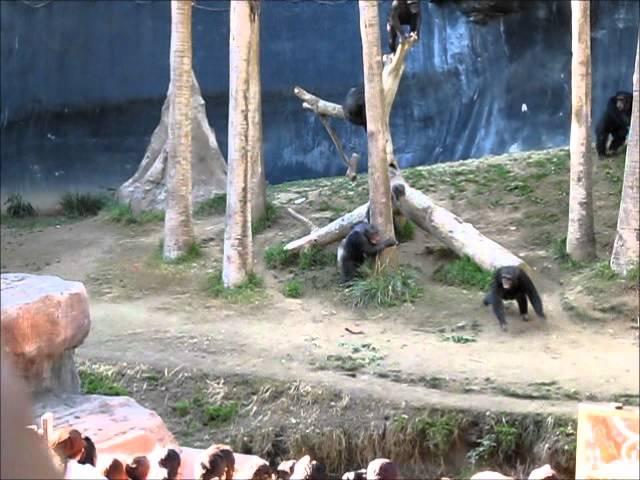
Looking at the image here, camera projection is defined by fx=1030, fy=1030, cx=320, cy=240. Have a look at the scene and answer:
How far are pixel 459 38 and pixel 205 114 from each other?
2.50 meters

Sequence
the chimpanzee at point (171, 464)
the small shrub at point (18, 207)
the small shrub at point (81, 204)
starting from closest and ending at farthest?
1. the chimpanzee at point (171, 464)
2. the small shrub at point (18, 207)
3. the small shrub at point (81, 204)

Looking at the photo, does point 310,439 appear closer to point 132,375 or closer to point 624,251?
point 132,375

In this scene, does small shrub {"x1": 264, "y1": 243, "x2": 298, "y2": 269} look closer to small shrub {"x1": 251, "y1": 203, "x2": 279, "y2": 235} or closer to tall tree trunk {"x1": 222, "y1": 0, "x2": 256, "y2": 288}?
tall tree trunk {"x1": 222, "y1": 0, "x2": 256, "y2": 288}

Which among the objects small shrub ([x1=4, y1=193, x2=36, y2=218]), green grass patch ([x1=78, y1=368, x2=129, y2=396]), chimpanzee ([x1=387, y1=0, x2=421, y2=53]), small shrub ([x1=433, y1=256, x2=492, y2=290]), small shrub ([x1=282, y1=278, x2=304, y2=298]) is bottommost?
green grass patch ([x1=78, y1=368, x2=129, y2=396])

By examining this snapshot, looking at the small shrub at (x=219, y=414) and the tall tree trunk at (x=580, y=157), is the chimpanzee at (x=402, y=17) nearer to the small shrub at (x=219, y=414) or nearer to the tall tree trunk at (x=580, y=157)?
the tall tree trunk at (x=580, y=157)

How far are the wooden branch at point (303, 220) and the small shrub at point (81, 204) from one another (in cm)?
185

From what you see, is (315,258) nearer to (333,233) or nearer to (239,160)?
(333,233)

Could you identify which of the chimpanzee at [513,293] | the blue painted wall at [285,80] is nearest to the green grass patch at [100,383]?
the chimpanzee at [513,293]

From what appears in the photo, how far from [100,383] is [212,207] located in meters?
3.12

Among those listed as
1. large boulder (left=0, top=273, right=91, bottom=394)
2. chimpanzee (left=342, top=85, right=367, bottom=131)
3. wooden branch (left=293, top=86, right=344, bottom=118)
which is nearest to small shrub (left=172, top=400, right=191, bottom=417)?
large boulder (left=0, top=273, right=91, bottom=394)

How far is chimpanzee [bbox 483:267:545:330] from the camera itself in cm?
536

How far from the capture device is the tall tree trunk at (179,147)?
22.4ft

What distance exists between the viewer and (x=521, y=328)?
17.6 feet

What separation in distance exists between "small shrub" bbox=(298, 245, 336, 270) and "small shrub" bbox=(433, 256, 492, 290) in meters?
0.73
